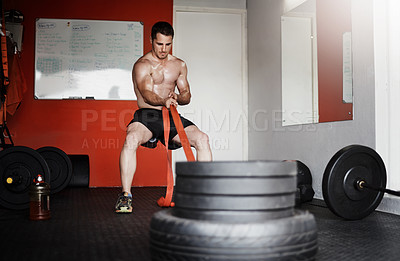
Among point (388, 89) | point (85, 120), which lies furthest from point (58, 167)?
point (388, 89)

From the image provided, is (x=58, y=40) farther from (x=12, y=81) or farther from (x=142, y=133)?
(x=142, y=133)

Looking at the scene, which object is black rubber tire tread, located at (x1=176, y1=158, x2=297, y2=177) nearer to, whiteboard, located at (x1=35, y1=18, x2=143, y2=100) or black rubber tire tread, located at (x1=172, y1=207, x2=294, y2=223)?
black rubber tire tread, located at (x1=172, y1=207, x2=294, y2=223)

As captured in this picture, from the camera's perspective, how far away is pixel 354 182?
1.99 metres

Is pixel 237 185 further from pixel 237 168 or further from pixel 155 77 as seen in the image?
pixel 155 77

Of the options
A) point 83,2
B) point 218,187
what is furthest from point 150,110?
point 83,2

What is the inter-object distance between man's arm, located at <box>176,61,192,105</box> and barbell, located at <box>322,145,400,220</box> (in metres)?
1.07

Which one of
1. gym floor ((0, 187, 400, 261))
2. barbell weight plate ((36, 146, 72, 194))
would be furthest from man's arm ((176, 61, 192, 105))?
barbell weight plate ((36, 146, 72, 194))

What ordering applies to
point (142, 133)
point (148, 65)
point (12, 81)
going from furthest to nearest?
1. point (12, 81)
2. point (148, 65)
3. point (142, 133)

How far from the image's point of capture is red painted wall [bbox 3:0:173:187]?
13.3ft

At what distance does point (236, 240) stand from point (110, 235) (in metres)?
0.82

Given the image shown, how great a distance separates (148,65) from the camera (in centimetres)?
268

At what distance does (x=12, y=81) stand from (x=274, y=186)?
2.97 m

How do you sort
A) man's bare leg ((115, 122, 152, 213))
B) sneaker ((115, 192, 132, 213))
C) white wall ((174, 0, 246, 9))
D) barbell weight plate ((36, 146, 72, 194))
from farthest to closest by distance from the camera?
white wall ((174, 0, 246, 9)), barbell weight plate ((36, 146, 72, 194)), man's bare leg ((115, 122, 152, 213)), sneaker ((115, 192, 132, 213))

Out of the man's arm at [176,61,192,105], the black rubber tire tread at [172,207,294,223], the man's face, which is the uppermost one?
the man's face
